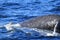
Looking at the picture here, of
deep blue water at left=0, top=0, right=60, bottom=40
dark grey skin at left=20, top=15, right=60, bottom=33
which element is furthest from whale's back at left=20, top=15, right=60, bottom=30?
deep blue water at left=0, top=0, right=60, bottom=40

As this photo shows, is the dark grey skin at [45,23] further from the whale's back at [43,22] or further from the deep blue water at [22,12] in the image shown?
the deep blue water at [22,12]

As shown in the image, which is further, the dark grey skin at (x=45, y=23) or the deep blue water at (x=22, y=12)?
the dark grey skin at (x=45, y=23)

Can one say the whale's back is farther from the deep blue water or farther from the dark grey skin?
the deep blue water

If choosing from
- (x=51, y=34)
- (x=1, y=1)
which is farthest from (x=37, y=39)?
(x=1, y=1)

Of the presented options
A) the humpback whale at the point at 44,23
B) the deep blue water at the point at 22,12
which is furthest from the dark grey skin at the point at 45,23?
the deep blue water at the point at 22,12

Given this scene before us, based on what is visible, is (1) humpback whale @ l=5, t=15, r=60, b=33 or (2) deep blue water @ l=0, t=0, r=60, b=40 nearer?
(2) deep blue water @ l=0, t=0, r=60, b=40

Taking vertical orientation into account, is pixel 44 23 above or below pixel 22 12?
below

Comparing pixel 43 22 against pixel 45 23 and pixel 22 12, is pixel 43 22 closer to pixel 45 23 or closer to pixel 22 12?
pixel 45 23

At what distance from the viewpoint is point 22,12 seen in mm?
13398

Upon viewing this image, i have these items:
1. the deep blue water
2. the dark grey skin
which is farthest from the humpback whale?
the deep blue water

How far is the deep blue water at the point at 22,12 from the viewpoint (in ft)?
31.2

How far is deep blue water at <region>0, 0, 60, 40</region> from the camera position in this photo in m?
9.52

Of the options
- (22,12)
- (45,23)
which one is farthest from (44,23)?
(22,12)

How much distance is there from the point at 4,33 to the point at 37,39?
131 centimetres
